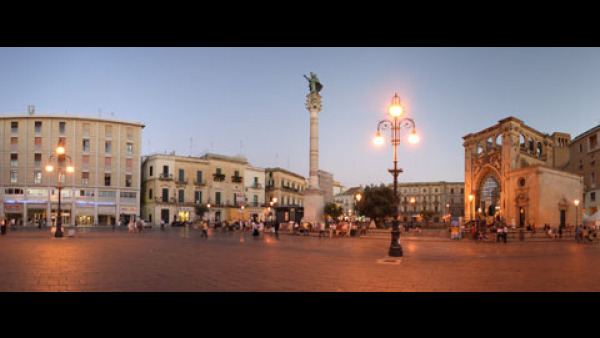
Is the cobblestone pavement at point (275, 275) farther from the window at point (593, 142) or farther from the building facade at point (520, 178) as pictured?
the window at point (593, 142)

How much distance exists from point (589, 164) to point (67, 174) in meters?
62.8

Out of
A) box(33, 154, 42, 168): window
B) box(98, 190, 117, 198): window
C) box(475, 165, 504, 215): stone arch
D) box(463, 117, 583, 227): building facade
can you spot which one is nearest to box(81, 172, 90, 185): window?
box(98, 190, 117, 198): window

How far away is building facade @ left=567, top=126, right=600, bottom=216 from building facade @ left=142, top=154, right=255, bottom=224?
43047mm

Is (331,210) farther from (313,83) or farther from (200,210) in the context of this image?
(313,83)

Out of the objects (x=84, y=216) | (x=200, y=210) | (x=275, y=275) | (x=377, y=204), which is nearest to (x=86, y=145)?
(x=84, y=216)

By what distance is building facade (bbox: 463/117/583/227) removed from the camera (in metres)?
39.7

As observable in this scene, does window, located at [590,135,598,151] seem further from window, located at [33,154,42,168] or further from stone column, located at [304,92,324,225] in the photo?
window, located at [33,154,42,168]

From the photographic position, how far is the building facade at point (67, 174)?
44750 millimetres

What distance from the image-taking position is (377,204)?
138 ft

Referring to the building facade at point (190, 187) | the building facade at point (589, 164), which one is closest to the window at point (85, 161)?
the building facade at point (190, 187)
